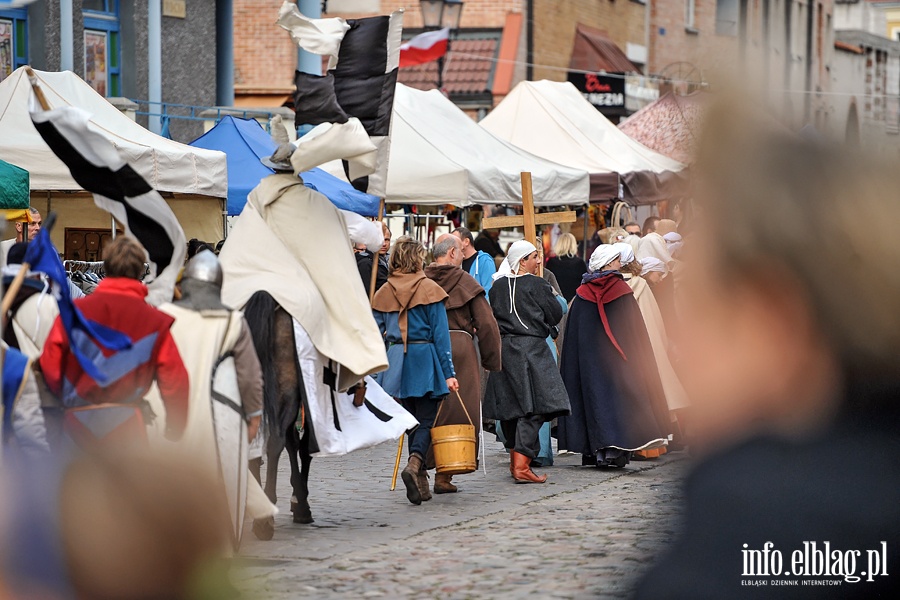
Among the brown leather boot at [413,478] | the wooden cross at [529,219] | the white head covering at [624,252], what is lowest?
the brown leather boot at [413,478]

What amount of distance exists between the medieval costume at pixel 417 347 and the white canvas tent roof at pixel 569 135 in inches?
437

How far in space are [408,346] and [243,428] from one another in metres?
3.35

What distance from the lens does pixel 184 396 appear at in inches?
242

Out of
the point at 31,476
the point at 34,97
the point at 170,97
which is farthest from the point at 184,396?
the point at 170,97

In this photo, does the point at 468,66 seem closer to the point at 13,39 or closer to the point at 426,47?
the point at 426,47

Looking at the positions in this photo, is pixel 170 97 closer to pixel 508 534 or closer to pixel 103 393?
pixel 508 534

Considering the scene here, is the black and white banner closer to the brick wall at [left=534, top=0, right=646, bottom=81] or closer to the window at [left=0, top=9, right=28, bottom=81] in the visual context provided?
the window at [left=0, top=9, right=28, bottom=81]

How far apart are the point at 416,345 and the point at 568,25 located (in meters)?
26.3

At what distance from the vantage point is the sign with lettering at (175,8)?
20312 millimetres

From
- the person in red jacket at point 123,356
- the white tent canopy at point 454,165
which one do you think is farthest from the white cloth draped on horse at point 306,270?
the white tent canopy at point 454,165

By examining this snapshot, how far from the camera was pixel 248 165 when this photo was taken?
49.2 ft

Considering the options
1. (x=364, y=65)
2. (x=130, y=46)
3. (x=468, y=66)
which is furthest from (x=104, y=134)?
(x=468, y=66)

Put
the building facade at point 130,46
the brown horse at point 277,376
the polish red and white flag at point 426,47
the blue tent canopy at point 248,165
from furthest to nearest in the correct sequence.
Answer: the polish red and white flag at point 426,47 < the building facade at point 130,46 < the blue tent canopy at point 248,165 < the brown horse at point 277,376

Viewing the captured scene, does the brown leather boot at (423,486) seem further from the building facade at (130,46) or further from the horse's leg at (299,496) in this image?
the building facade at (130,46)
